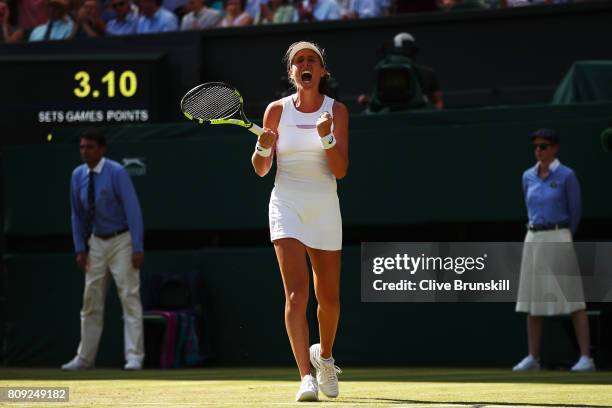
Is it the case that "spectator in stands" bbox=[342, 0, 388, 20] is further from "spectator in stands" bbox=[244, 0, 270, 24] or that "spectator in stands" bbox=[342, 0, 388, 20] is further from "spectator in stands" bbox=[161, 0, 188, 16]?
"spectator in stands" bbox=[161, 0, 188, 16]

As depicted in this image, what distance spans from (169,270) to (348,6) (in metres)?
3.75

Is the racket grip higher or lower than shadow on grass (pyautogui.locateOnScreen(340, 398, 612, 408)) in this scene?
higher

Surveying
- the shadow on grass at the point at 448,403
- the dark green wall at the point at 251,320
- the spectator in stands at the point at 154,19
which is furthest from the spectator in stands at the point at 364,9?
the shadow on grass at the point at 448,403

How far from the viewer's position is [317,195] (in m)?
7.09

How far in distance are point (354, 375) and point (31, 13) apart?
8.42 meters

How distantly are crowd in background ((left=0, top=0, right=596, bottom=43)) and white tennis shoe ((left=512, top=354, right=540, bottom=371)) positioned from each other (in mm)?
4184

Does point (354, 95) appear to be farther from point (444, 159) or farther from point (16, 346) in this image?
point (16, 346)

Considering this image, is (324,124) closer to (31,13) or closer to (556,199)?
(556,199)

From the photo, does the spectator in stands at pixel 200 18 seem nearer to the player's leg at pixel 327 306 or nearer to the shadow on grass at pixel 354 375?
the shadow on grass at pixel 354 375

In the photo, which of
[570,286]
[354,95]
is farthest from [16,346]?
[570,286]

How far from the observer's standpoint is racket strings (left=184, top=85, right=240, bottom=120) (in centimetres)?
732

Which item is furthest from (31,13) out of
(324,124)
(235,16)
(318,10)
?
(324,124)

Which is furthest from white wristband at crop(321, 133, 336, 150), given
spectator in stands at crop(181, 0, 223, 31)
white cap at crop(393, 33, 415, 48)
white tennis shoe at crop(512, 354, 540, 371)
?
spectator in stands at crop(181, 0, 223, 31)

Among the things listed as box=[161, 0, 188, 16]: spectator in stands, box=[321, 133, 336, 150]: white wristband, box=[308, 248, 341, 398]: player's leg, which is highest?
box=[161, 0, 188, 16]: spectator in stands
